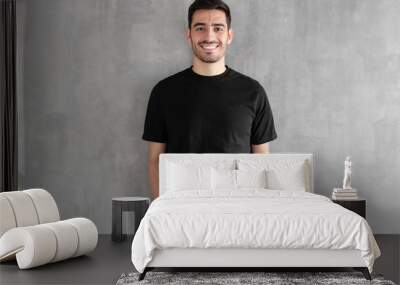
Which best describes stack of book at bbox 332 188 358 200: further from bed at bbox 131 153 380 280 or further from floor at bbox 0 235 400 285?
bed at bbox 131 153 380 280

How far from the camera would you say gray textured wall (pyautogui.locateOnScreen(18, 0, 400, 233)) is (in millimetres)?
7270

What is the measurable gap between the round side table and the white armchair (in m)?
0.80

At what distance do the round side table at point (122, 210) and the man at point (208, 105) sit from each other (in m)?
0.45

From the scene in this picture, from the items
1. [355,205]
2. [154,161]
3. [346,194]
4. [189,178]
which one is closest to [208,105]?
[154,161]

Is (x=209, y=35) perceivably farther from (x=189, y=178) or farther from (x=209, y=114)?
(x=189, y=178)

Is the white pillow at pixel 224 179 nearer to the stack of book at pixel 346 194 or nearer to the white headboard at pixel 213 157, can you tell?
the white headboard at pixel 213 157

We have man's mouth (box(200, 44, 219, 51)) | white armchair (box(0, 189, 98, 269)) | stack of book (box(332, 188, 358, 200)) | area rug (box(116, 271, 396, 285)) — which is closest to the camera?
area rug (box(116, 271, 396, 285))

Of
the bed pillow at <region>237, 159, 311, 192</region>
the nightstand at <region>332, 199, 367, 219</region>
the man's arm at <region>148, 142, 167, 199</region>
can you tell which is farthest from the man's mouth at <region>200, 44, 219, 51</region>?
the nightstand at <region>332, 199, 367, 219</region>

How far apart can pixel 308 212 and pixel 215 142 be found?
2.19m

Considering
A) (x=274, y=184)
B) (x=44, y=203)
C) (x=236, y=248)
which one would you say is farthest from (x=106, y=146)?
(x=236, y=248)

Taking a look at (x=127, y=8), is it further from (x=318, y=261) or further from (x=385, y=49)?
(x=318, y=261)

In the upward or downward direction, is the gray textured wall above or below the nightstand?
above

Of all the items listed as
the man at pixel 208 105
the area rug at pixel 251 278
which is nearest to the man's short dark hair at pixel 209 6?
the man at pixel 208 105

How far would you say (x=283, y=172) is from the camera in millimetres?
6574
